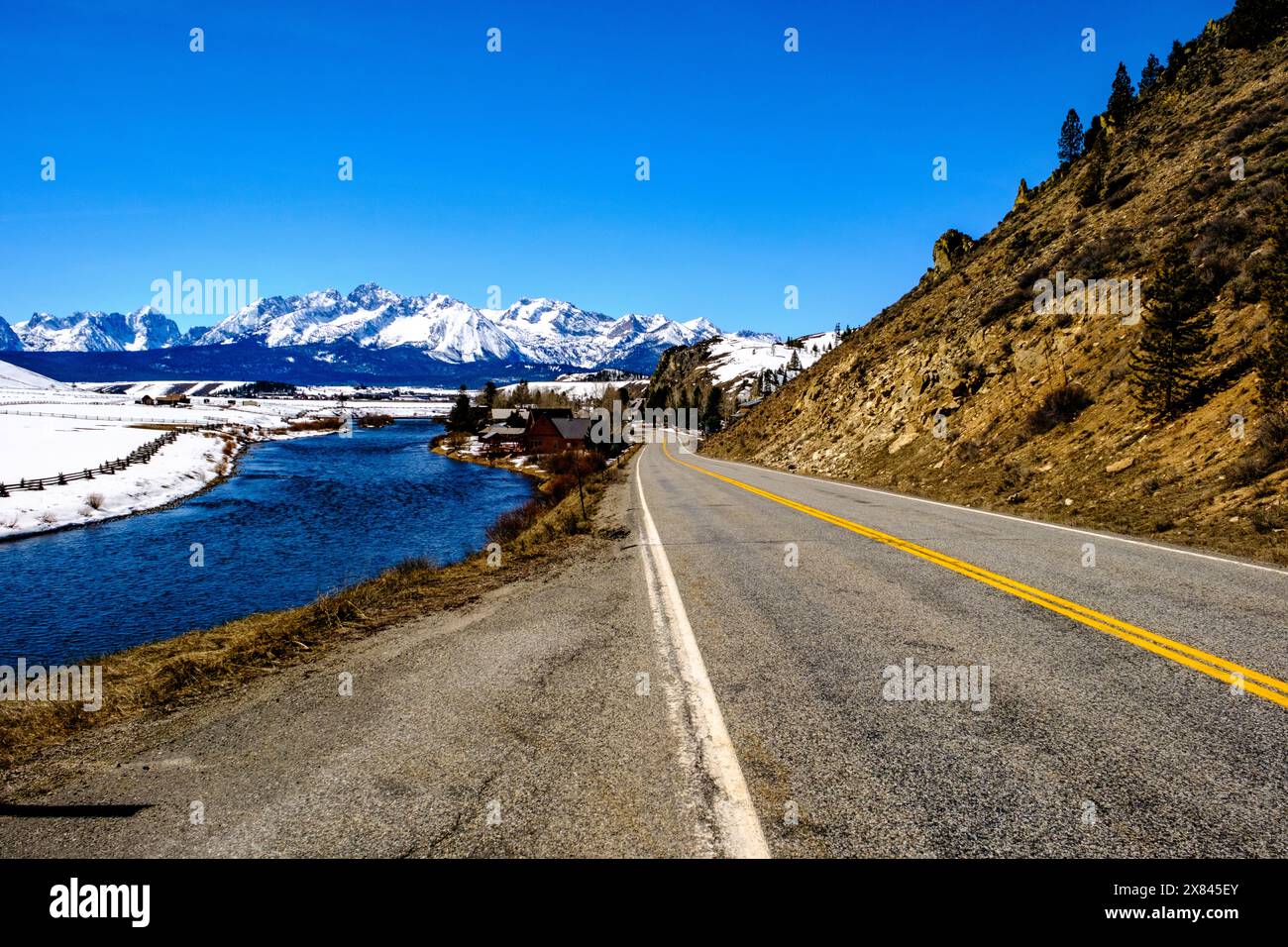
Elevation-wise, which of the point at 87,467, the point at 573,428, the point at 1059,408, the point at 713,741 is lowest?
the point at 713,741

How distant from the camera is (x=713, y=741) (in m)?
3.99

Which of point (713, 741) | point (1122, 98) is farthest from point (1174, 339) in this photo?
point (1122, 98)

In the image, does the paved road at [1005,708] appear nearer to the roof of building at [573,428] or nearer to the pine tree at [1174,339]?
the pine tree at [1174,339]

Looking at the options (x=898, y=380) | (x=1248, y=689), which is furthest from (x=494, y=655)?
(x=898, y=380)

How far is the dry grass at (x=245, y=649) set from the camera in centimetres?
516

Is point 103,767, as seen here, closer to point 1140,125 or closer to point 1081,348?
point 1081,348

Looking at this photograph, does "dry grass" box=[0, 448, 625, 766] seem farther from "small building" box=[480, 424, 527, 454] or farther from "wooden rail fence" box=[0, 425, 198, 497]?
"small building" box=[480, 424, 527, 454]

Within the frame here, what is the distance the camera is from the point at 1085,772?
11.5 ft

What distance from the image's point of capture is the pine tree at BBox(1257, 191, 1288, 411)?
1270 centimetres

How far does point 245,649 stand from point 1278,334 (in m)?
18.6

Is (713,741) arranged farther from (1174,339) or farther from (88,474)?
(88,474)

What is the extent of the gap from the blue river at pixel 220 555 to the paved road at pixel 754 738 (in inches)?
488

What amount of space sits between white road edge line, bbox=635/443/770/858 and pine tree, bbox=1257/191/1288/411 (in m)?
13.9
